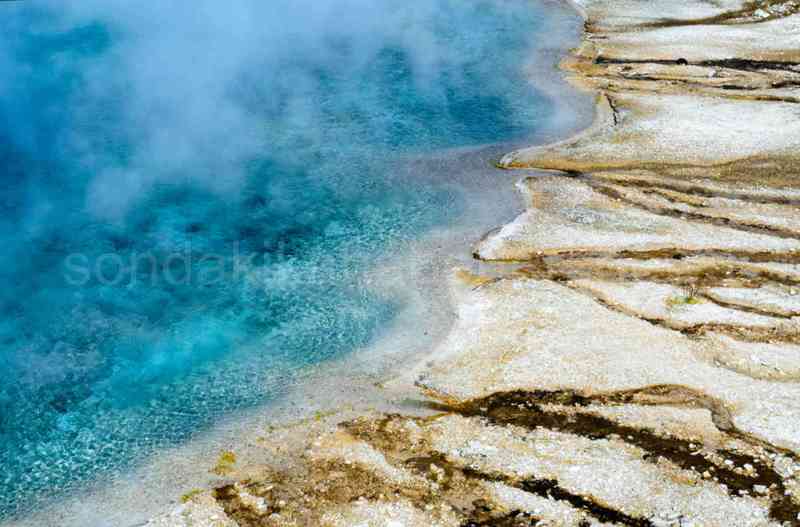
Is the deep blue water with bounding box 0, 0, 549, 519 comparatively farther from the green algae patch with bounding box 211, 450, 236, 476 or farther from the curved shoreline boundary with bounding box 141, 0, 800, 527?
the curved shoreline boundary with bounding box 141, 0, 800, 527

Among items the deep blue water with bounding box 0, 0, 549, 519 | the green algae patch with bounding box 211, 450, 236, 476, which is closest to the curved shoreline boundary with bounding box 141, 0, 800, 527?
the green algae patch with bounding box 211, 450, 236, 476

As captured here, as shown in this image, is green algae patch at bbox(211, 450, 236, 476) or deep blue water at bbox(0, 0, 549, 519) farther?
deep blue water at bbox(0, 0, 549, 519)

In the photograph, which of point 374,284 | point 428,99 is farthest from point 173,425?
point 428,99

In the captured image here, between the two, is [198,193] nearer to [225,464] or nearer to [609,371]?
[225,464]

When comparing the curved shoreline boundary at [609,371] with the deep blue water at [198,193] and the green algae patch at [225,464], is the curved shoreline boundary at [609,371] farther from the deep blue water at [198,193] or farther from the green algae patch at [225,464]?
the deep blue water at [198,193]

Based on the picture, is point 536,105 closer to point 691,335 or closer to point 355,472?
point 691,335

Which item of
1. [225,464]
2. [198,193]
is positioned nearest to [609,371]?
[225,464]
